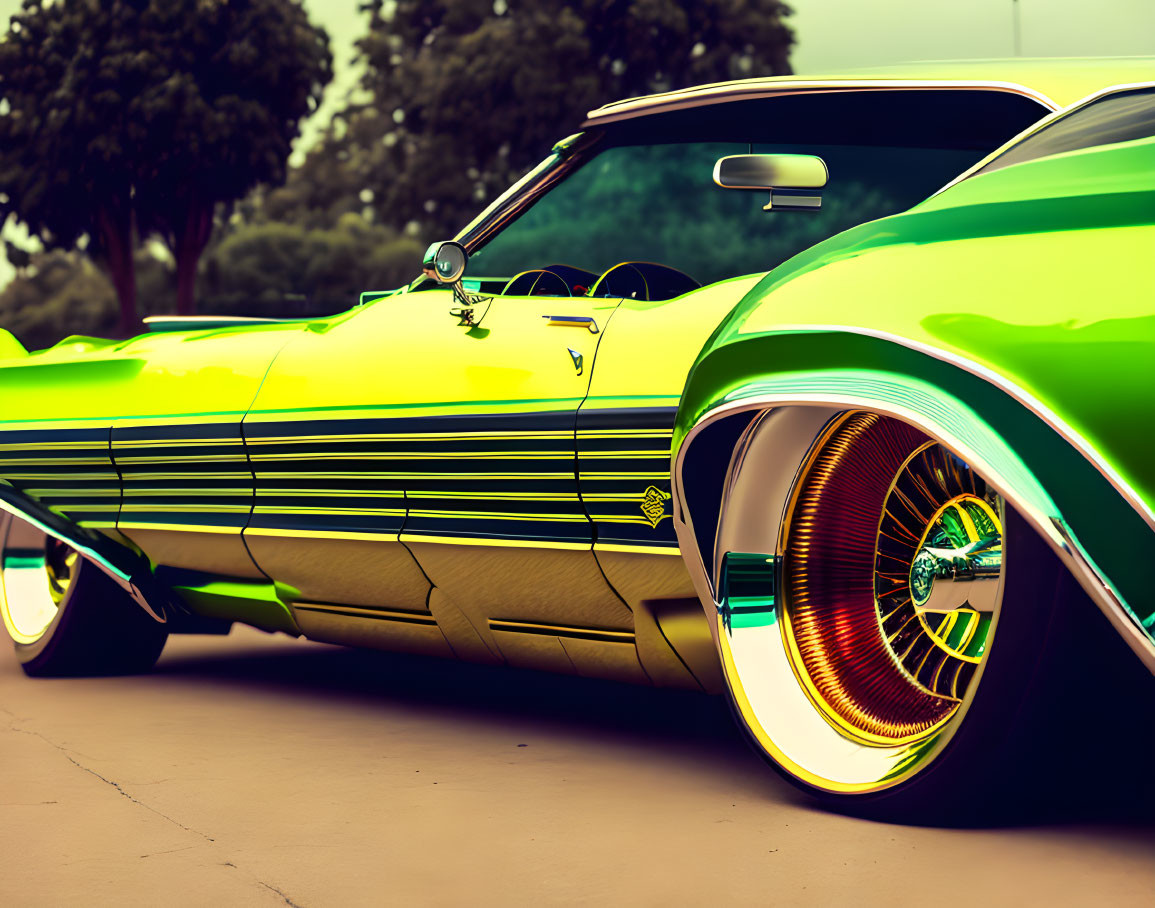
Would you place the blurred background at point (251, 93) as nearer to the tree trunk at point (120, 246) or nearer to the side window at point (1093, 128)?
the tree trunk at point (120, 246)

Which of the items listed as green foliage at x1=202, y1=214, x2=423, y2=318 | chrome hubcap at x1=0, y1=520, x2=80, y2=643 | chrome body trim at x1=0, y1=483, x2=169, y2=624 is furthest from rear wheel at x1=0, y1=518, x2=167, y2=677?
green foliage at x1=202, y1=214, x2=423, y2=318

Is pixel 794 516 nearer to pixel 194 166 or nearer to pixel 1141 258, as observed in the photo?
pixel 1141 258

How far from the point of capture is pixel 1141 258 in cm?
247

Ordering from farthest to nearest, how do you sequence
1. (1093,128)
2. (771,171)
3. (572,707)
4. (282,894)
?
1. (572,707)
2. (771,171)
3. (1093,128)
4. (282,894)

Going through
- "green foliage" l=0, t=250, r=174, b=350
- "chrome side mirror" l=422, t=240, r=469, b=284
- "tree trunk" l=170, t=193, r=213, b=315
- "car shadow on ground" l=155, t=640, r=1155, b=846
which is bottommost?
"green foliage" l=0, t=250, r=174, b=350

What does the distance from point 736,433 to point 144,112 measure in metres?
29.1

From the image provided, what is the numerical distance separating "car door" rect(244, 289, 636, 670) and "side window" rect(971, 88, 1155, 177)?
107 centimetres

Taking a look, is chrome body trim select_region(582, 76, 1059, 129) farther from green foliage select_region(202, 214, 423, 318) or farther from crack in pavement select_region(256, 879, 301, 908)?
green foliage select_region(202, 214, 423, 318)

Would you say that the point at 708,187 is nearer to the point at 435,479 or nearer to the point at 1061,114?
the point at 435,479

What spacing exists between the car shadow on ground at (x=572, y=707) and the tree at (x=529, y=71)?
25.3 metres

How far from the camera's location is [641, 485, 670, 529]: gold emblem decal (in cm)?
344

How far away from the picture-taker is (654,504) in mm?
3453

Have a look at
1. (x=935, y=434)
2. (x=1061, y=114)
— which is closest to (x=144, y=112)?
(x=1061, y=114)

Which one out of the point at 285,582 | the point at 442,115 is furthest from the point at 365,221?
the point at 285,582
